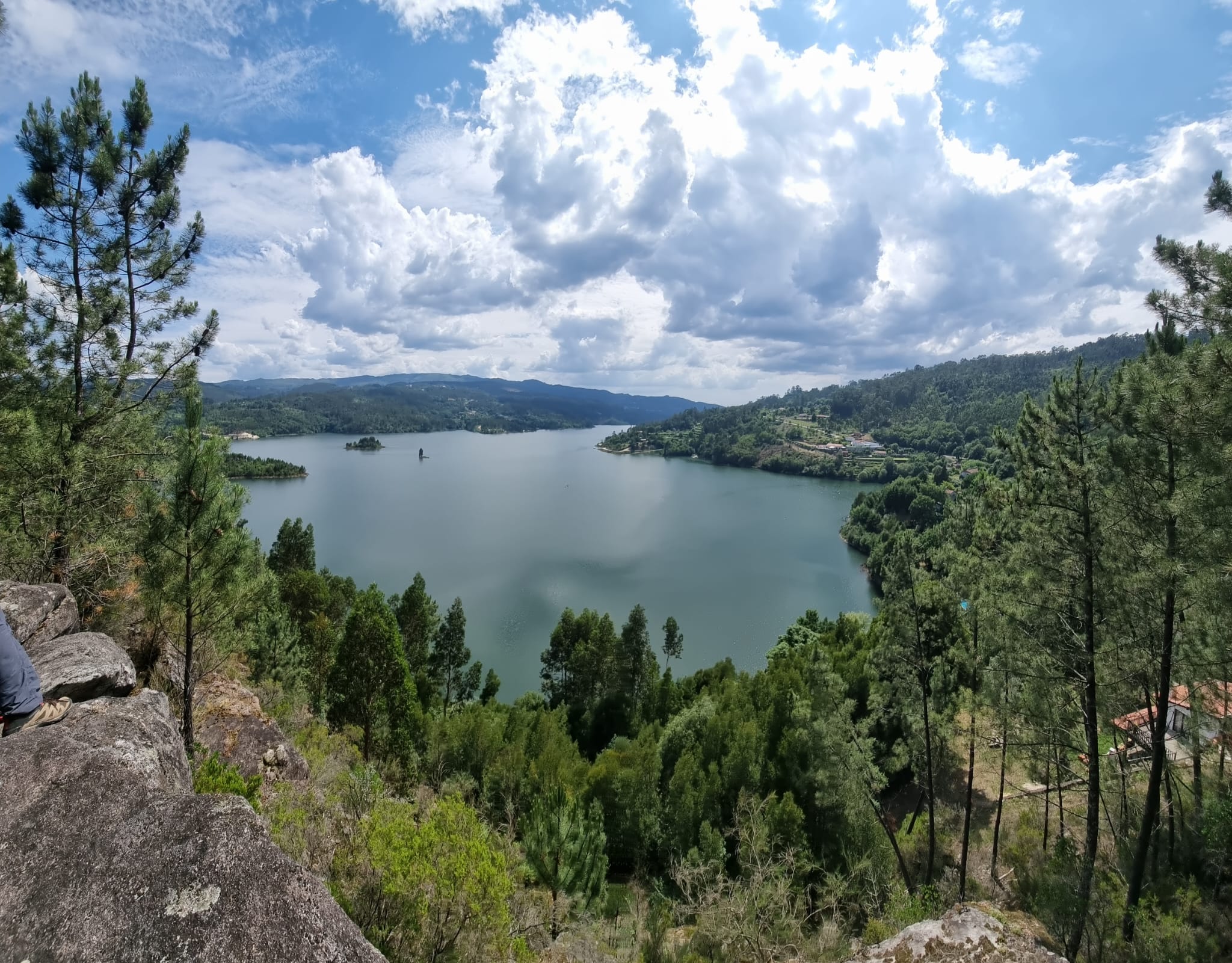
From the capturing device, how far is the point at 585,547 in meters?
54.9

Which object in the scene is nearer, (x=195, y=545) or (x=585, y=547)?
(x=195, y=545)

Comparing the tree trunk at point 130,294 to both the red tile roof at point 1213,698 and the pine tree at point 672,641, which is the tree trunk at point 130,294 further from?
the pine tree at point 672,641

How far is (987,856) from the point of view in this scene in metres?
14.2

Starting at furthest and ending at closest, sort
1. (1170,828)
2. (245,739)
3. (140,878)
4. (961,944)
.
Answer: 1. (1170,828)
2. (245,739)
3. (961,944)
4. (140,878)

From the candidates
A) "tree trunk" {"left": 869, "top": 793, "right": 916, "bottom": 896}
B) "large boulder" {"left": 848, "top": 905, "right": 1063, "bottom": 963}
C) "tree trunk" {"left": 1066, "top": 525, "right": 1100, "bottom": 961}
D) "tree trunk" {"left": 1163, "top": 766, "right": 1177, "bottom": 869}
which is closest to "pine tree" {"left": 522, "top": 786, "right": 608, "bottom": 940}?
"tree trunk" {"left": 869, "top": 793, "right": 916, "bottom": 896}

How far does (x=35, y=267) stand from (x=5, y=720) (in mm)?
7717

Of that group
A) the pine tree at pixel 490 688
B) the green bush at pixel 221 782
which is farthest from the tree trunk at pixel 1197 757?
the pine tree at pixel 490 688

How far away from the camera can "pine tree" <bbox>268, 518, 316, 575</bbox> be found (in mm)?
31422

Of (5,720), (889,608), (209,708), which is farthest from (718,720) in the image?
(5,720)

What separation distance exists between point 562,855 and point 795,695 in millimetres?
8265

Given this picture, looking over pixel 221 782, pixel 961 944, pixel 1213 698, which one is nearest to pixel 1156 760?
pixel 1213 698

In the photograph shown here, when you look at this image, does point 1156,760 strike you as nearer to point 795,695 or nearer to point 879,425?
point 795,695

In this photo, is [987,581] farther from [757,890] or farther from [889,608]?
[757,890]

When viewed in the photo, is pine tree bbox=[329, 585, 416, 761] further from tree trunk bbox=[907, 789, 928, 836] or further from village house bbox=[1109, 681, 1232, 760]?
village house bbox=[1109, 681, 1232, 760]
